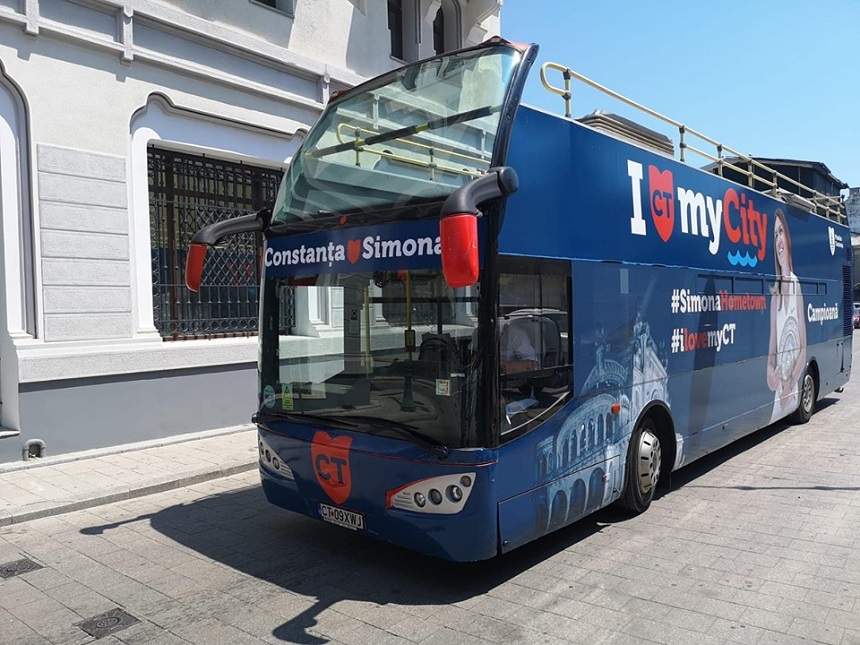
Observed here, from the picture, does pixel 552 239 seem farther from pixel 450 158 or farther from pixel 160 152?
pixel 160 152

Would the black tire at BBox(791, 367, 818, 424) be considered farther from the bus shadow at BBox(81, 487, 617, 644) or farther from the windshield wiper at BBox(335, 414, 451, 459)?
the windshield wiper at BBox(335, 414, 451, 459)

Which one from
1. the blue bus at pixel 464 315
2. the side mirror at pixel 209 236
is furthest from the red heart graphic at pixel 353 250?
the side mirror at pixel 209 236

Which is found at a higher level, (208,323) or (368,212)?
(368,212)

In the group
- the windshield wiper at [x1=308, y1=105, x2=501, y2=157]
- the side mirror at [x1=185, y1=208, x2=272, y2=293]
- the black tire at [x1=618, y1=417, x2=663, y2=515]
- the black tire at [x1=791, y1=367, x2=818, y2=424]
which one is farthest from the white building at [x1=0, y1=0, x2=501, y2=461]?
the black tire at [x1=791, y1=367, x2=818, y2=424]

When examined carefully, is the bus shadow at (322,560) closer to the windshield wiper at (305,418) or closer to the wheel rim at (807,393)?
the windshield wiper at (305,418)

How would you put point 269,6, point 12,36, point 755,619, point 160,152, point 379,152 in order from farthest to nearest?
point 269,6 < point 160,152 < point 12,36 < point 379,152 < point 755,619

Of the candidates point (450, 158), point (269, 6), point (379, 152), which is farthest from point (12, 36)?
point (450, 158)

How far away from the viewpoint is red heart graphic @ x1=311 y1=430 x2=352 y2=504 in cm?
480

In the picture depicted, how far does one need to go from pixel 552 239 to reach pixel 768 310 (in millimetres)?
5395

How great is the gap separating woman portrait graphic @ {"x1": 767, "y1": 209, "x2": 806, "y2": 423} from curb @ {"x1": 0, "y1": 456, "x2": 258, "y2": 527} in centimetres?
687

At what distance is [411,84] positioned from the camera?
16.9 feet

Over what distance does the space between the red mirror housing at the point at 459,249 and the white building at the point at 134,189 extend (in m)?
6.41

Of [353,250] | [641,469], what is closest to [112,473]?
[353,250]

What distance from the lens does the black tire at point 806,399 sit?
1057 cm
